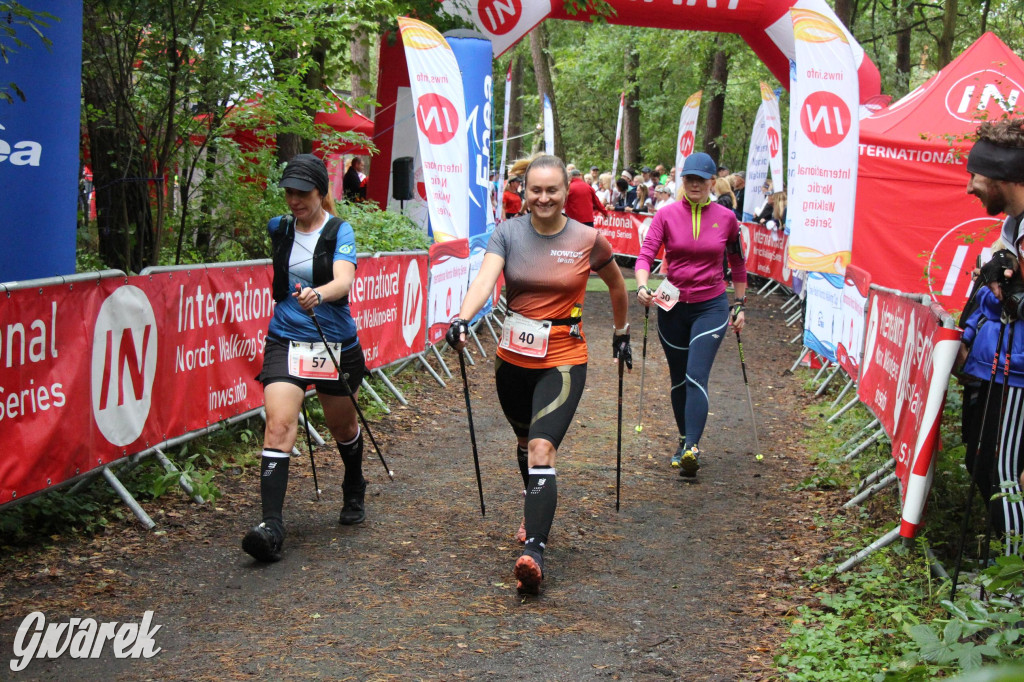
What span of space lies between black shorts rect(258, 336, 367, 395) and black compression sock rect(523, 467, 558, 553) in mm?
1334

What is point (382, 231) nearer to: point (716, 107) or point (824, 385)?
point (824, 385)

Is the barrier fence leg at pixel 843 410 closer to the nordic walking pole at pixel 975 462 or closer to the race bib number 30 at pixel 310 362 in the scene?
the nordic walking pole at pixel 975 462

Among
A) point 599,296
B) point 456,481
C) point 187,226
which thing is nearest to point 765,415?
point 456,481

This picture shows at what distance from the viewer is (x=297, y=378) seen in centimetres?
563

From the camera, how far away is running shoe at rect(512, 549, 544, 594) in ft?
16.2

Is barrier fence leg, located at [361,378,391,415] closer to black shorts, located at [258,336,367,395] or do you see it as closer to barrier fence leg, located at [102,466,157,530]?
black shorts, located at [258,336,367,395]

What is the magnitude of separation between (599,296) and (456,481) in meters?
13.3

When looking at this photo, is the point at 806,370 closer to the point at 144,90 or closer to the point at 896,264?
the point at 896,264

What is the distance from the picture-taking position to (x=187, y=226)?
32.5ft

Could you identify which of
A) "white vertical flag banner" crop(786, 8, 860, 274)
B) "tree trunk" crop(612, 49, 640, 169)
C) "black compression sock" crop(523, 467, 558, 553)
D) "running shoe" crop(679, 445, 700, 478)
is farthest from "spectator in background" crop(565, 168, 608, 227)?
"tree trunk" crop(612, 49, 640, 169)

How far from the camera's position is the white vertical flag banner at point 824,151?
9367 millimetres

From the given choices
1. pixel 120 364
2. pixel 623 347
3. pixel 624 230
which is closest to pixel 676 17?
pixel 623 347

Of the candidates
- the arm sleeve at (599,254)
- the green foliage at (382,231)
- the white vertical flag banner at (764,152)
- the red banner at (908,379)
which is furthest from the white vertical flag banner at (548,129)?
the arm sleeve at (599,254)

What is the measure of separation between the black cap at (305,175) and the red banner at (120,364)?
133 cm
